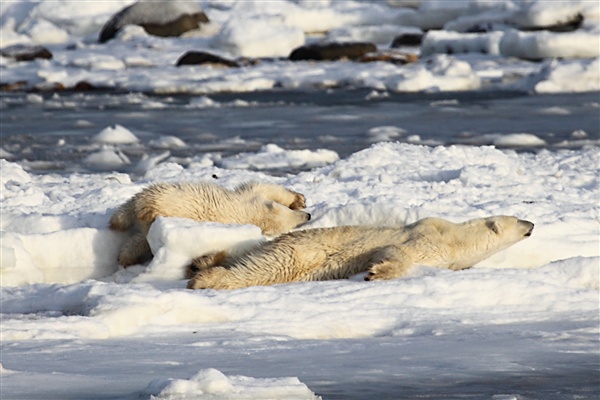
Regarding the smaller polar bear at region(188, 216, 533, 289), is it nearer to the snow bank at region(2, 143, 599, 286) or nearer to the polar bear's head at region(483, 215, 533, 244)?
the polar bear's head at region(483, 215, 533, 244)

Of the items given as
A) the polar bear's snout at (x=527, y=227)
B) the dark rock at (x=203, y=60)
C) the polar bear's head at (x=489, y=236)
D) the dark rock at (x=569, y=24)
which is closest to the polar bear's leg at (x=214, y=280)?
the polar bear's head at (x=489, y=236)

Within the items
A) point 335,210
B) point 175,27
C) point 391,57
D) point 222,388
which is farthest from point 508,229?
point 175,27

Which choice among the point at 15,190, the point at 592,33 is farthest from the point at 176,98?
the point at 15,190

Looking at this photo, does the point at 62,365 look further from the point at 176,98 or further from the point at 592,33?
the point at 592,33

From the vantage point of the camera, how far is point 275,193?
7082 millimetres

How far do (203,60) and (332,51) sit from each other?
9.82 ft

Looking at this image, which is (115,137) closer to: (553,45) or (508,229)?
(508,229)

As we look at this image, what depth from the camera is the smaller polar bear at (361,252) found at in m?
6.00

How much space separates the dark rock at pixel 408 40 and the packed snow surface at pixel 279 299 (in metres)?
20.1

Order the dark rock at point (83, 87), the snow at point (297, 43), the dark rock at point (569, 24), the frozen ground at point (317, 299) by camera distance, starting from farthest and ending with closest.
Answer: the dark rock at point (569, 24)
the dark rock at point (83, 87)
the snow at point (297, 43)
the frozen ground at point (317, 299)

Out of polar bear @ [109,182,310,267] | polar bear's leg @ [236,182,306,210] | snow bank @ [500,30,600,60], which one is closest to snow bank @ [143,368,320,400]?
polar bear @ [109,182,310,267]

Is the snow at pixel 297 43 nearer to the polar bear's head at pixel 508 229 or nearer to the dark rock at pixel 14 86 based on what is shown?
the dark rock at pixel 14 86

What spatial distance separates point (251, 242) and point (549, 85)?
1450cm

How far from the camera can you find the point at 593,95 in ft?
62.6
